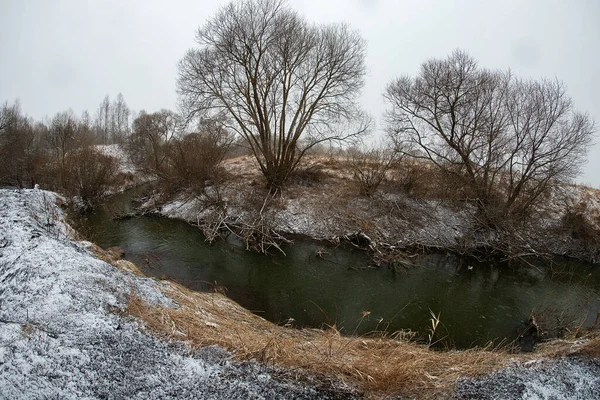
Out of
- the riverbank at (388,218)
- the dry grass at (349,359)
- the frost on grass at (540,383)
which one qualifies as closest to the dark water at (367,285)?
the riverbank at (388,218)

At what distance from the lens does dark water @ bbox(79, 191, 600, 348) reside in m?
8.00

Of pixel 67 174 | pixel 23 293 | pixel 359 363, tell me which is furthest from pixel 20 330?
pixel 67 174

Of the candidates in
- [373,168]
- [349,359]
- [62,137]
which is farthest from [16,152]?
[349,359]

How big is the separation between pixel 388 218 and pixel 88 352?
15.0 metres

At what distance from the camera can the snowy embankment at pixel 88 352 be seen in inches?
92.0

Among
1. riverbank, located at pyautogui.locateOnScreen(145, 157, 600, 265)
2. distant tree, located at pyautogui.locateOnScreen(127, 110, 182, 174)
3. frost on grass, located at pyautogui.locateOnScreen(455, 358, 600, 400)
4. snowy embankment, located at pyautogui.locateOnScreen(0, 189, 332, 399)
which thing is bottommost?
frost on grass, located at pyautogui.locateOnScreen(455, 358, 600, 400)

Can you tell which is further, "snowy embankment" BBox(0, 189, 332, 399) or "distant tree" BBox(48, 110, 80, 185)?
"distant tree" BBox(48, 110, 80, 185)

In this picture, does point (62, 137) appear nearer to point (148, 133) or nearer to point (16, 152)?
point (16, 152)

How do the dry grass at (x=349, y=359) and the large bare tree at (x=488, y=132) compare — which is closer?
the dry grass at (x=349, y=359)

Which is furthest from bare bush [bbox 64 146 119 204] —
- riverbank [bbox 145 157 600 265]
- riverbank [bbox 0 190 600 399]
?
riverbank [bbox 0 190 600 399]

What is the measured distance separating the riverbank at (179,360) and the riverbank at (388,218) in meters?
9.03

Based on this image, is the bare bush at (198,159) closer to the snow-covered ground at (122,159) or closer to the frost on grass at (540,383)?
the snow-covered ground at (122,159)

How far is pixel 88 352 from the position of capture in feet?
8.77

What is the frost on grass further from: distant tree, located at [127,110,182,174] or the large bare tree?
distant tree, located at [127,110,182,174]
